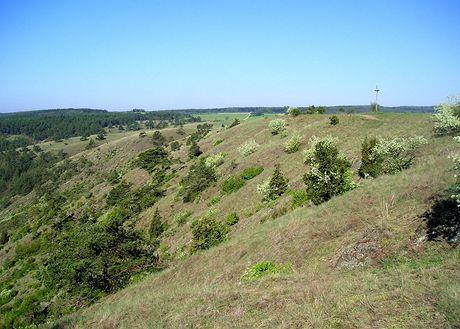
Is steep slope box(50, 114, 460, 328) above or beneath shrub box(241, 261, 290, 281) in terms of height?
above

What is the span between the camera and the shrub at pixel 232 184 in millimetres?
49309

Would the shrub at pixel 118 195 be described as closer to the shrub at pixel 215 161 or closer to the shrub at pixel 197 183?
the shrub at pixel 215 161

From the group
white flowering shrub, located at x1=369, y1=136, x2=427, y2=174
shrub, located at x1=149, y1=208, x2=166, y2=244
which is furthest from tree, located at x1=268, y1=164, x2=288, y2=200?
shrub, located at x1=149, y1=208, x2=166, y2=244

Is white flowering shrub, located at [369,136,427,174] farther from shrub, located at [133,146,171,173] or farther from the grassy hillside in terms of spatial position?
shrub, located at [133,146,171,173]

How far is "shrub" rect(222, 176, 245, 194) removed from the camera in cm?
4931

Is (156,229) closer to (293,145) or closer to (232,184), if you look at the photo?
(232,184)

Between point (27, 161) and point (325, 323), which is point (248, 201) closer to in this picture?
point (325, 323)

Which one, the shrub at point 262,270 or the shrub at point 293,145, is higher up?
the shrub at point 293,145

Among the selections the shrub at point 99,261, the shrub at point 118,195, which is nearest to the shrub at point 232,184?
the shrub at point 99,261

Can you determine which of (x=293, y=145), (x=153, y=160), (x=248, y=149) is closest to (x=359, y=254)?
(x=293, y=145)

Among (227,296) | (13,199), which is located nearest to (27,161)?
(13,199)

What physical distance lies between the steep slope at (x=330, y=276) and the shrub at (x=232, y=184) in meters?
14.6

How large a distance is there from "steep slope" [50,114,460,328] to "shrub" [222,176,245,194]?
14602mm

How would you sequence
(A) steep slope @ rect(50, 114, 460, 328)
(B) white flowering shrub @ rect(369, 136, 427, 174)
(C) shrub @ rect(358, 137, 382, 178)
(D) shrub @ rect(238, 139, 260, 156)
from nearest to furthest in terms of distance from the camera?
(A) steep slope @ rect(50, 114, 460, 328) < (B) white flowering shrub @ rect(369, 136, 427, 174) < (C) shrub @ rect(358, 137, 382, 178) < (D) shrub @ rect(238, 139, 260, 156)
